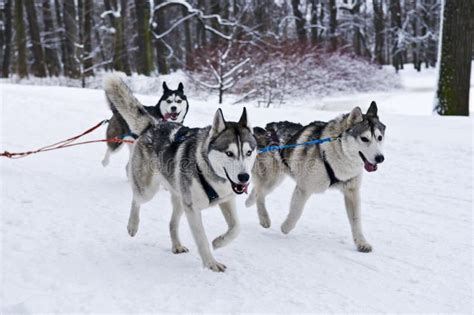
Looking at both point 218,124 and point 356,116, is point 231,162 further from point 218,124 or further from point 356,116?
point 356,116

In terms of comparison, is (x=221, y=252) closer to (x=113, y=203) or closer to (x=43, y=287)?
(x=43, y=287)

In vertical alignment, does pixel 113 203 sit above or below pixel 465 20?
below

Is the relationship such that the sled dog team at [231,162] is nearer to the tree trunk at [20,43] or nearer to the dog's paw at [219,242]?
the dog's paw at [219,242]

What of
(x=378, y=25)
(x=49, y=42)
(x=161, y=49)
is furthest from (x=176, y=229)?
(x=378, y=25)

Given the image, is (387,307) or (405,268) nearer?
(387,307)

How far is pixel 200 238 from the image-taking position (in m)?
4.16

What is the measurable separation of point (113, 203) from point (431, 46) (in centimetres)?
4068

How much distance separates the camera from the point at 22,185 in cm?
664

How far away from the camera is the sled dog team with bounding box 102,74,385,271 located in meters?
3.98

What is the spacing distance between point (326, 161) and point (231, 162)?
1.43 metres

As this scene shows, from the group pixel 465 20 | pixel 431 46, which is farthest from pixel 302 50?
pixel 431 46

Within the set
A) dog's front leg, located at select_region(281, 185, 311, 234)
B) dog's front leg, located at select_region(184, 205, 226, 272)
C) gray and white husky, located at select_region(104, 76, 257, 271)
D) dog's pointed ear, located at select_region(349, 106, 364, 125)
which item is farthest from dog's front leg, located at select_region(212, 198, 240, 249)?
dog's pointed ear, located at select_region(349, 106, 364, 125)

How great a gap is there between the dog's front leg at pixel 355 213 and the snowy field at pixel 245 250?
124 mm

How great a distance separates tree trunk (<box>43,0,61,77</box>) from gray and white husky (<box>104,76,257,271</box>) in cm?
2518
